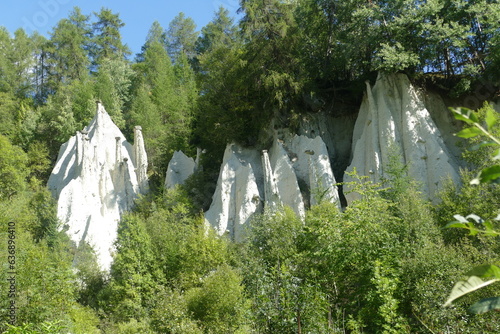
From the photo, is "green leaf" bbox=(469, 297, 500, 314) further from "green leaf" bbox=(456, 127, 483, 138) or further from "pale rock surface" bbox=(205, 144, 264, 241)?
"pale rock surface" bbox=(205, 144, 264, 241)

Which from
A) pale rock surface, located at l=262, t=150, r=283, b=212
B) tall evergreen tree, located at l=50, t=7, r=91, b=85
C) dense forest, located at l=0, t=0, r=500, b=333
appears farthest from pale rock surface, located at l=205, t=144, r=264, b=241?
tall evergreen tree, located at l=50, t=7, r=91, b=85

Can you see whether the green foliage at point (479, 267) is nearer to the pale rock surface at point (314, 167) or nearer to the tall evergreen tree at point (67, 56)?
the pale rock surface at point (314, 167)

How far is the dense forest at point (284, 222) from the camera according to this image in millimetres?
14031

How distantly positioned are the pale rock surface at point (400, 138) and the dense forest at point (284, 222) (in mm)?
1059

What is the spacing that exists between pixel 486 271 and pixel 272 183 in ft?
73.6

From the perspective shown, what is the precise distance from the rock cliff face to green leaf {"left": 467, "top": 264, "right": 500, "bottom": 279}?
24.9 metres

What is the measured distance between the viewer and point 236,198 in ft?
81.5

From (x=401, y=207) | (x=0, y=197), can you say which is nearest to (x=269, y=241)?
(x=401, y=207)

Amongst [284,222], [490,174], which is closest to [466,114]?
[490,174]

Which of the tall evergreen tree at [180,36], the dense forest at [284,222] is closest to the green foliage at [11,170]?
the dense forest at [284,222]

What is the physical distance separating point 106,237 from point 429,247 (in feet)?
55.5

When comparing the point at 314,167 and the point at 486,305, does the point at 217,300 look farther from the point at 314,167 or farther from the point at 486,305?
the point at 486,305

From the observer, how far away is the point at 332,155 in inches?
1037

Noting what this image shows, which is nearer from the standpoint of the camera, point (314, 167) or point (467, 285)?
point (467, 285)
